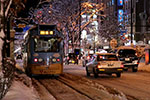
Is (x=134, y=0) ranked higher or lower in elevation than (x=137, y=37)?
higher

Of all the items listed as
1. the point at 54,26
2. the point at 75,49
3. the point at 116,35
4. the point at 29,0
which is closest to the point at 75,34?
the point at 75,49

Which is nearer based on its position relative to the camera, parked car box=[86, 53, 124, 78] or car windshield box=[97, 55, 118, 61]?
parked car box=[86, 53, 124, 78]

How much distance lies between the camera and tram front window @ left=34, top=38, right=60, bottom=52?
19.7 meters

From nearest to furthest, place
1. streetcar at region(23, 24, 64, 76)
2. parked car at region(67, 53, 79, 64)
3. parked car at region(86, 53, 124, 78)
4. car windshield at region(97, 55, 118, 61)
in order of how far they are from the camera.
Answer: parked car at region(86, 53, 124, 78)
car windshield at region(97, 55, 118, 61)
streetcar at region(23, 24, 64, 76)
parked car at region(67, 53, 79, 64)

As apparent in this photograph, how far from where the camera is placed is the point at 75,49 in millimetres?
38594

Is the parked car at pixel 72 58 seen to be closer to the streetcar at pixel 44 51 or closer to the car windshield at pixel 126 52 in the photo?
the car windshield at pixel 126 52

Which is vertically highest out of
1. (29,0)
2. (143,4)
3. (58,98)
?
(143,4)

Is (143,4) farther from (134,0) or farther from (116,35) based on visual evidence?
(116,35)

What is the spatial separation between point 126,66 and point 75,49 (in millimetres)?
14711

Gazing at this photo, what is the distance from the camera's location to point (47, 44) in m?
19.8

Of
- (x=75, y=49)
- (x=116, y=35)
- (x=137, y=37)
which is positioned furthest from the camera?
(x=137, y=37)

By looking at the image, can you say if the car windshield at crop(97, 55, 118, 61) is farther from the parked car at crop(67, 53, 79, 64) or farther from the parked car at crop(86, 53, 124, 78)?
the parked car at crop(67, 53, 79, 64)

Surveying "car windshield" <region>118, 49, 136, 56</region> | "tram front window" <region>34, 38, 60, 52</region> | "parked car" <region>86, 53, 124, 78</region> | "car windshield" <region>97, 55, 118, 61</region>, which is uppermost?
"tram front window" <region>34, 38, 60, 52</region>

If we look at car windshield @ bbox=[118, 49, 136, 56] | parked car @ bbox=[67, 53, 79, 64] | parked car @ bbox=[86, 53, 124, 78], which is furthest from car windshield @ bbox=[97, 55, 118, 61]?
parked car @ bbox=[67, 53, 79, 64]
